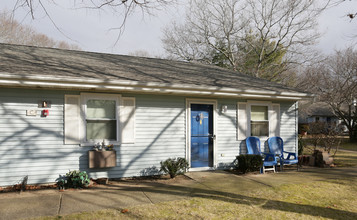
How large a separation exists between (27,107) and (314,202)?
6.26 meters

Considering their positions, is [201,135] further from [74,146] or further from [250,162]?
[74,146]

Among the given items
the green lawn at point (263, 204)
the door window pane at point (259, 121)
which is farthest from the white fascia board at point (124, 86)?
the green lawn at point (263, 204)

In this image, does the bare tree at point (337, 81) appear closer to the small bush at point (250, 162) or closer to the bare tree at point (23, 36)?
the small bush at point (250, 162)

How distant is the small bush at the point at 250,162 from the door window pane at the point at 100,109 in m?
3.78

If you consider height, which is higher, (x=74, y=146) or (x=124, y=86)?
(x=124, y=86)

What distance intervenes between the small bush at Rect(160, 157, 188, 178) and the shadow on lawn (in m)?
0.51

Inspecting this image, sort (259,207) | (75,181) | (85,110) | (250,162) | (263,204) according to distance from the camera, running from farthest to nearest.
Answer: (250,162), (85,110), (75,181), (263,204), (259,207)

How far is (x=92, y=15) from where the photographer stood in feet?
13.6

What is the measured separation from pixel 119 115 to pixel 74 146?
1.28m

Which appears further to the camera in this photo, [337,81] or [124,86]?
[337,81]

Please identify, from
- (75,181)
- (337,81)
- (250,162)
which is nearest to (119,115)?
(75,181)

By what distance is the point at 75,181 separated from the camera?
220 inches

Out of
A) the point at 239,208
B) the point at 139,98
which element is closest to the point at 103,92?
the point at 139,98

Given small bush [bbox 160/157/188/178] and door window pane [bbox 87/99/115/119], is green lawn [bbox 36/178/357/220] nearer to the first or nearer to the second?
small bush [bbox 160/157/188/178]
